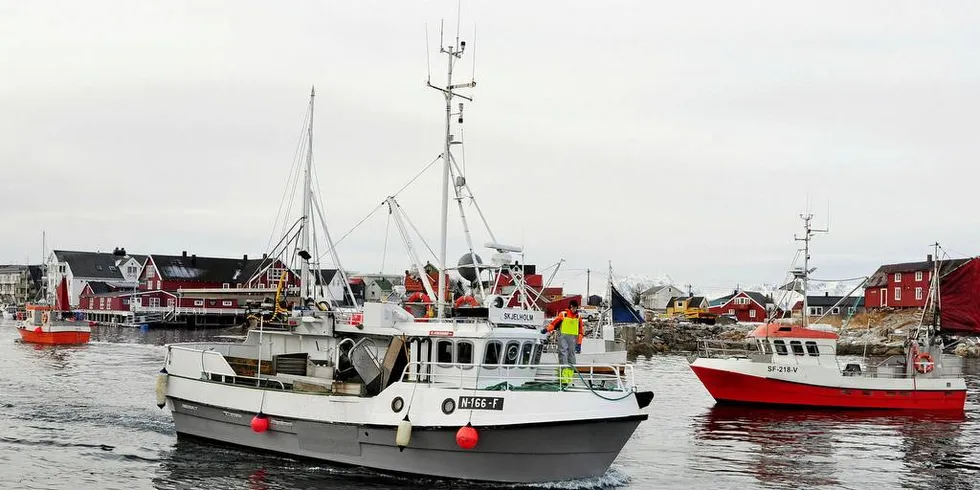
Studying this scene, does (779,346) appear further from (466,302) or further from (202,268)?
(202,268)

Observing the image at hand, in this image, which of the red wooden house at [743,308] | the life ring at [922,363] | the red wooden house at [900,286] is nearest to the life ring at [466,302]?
the life ring at [922,363]

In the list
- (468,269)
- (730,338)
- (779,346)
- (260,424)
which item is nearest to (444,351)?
(468,269)

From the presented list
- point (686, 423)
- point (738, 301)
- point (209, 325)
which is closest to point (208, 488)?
point (686, 423)

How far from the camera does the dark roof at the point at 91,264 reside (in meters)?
135

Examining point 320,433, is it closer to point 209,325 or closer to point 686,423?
point 686,423

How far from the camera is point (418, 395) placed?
20.4 metres

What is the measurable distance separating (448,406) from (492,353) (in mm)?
1930

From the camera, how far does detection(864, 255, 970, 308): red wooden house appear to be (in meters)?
90.1

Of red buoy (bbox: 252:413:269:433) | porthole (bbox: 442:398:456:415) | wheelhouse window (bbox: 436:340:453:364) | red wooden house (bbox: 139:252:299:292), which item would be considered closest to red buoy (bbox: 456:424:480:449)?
porthole (bbox: 442:398:456:415)

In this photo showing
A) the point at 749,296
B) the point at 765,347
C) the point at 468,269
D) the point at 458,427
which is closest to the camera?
the point at 458,427

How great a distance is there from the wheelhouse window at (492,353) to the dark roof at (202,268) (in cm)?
10175

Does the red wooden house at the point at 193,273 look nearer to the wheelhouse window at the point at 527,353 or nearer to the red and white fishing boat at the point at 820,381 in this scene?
the red and white fishing boat at the point at 820,381

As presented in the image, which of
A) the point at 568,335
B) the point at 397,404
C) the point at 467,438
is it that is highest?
the point at 568,335

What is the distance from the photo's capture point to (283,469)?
21.8 metres
